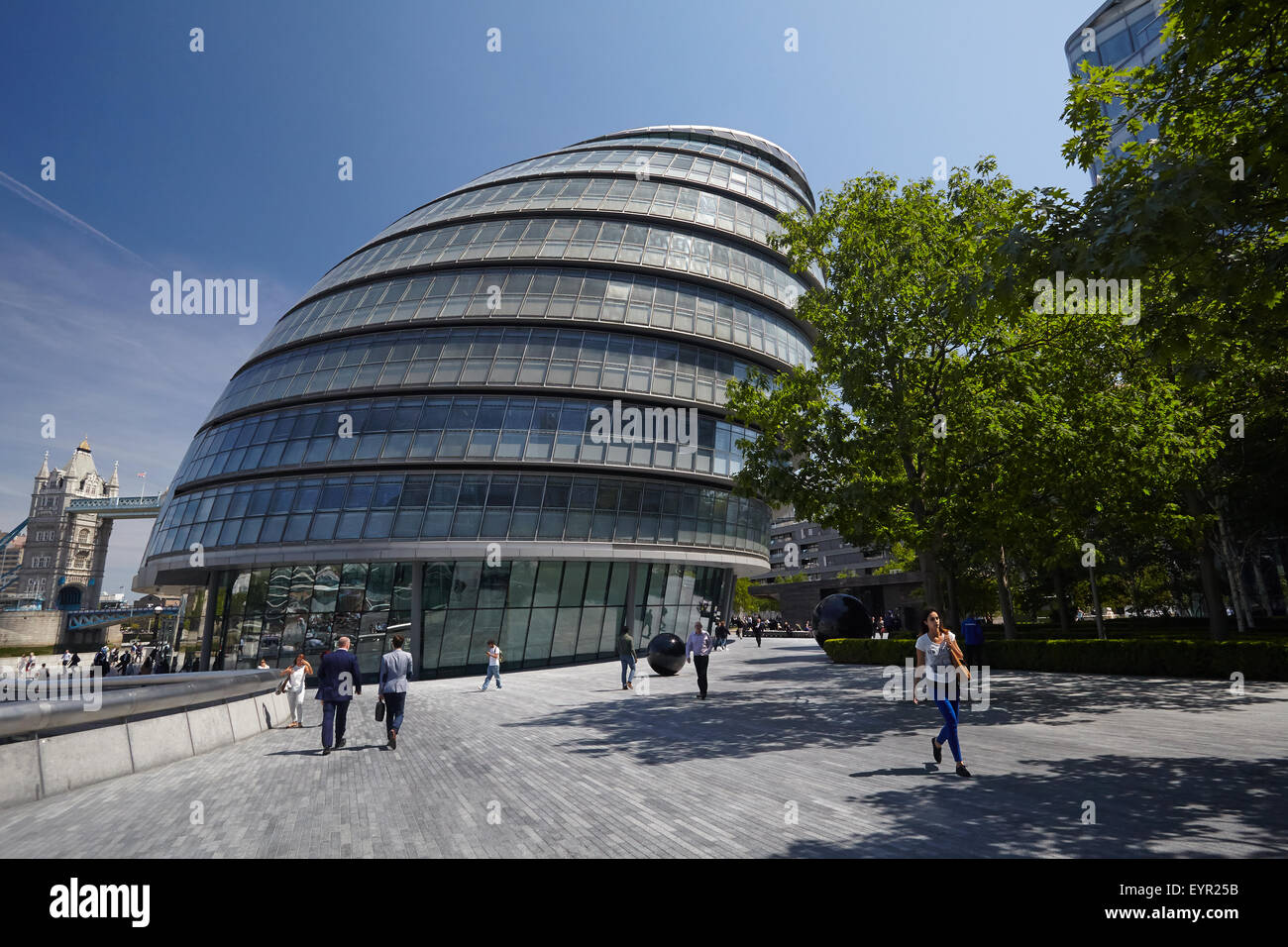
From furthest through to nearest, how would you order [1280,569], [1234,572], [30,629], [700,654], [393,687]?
[30,629]
[1280,569]
[1234,572]
[700,654]
[393,687]

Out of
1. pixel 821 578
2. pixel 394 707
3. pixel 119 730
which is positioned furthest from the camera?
pixel 821 578

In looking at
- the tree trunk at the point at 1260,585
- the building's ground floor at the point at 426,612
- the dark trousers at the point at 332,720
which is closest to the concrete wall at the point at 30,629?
the building's ground floor at the point at 426,612

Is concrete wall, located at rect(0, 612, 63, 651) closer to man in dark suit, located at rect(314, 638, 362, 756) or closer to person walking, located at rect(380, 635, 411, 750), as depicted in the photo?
man in dark suit, located at rect(314, 638, 362, 756)

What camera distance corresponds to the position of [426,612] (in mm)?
28234

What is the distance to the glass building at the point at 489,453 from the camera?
1123 inches

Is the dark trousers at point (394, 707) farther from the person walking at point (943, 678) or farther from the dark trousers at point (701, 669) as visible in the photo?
the person walking at point (943, 678)

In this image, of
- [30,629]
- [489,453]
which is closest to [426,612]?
[489,453]

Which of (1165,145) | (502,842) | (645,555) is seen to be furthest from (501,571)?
(1165,145)

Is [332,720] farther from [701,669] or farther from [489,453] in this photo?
[489,453]

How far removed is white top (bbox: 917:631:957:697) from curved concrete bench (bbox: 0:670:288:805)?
11.5m

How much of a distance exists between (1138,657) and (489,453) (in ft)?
81.1

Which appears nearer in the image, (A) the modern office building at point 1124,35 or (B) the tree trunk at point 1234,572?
(B) the tree trunk at point 1234,572

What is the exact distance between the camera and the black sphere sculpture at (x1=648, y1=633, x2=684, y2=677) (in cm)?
2388

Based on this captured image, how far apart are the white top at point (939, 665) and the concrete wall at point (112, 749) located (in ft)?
39.0
